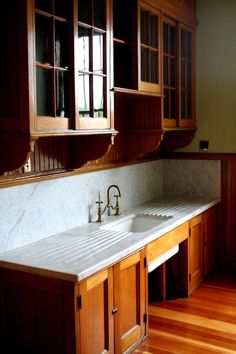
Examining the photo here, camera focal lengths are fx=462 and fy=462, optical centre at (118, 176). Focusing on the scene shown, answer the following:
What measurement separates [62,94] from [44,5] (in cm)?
47

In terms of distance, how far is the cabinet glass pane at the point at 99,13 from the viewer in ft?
9.19

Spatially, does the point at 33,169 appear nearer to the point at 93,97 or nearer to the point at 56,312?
the point at 93,97

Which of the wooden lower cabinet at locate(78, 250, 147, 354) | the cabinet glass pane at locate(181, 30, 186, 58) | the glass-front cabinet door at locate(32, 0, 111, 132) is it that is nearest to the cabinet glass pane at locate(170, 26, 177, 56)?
the cabinet glass pane at locate(181, 30, 186, 58)

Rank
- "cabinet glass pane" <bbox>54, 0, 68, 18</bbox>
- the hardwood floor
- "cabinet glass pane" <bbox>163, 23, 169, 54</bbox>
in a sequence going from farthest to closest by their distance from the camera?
1. "cabinet glass pane" <bbox>163, 23, 169, 54</bbox>
2. the hardwood floor
3. "cabinet glass pane" <bbox>54, 0, 68, 18</bbox>

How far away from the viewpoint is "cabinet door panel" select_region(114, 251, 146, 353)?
2678mm

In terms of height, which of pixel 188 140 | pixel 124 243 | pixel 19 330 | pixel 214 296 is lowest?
pixel 214 296

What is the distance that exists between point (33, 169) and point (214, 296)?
199cm

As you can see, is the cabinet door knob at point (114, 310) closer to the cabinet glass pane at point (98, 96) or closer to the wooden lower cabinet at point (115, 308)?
the wooden lower cabinet at point (115, 308)

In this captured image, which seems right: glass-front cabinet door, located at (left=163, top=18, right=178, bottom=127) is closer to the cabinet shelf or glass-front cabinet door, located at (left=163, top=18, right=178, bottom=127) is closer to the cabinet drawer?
the cabinet shelf

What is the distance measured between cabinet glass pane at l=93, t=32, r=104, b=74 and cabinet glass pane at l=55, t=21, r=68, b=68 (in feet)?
0.93

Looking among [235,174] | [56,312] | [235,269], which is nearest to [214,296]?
[235,269]

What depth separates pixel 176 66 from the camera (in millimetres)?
4016

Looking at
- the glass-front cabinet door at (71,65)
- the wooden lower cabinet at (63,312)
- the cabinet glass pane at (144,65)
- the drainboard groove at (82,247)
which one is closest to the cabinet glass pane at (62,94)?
the glass-front cabinet door at (71,65)

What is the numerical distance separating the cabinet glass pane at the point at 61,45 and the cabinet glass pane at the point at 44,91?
11cm
